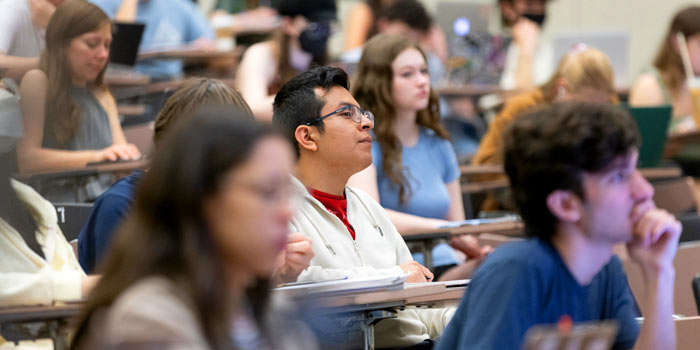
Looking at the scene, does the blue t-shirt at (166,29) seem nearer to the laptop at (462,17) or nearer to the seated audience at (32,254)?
the laptop at (462,17)

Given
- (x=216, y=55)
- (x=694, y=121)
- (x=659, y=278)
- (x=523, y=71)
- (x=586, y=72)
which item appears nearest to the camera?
(x=659, y=278)

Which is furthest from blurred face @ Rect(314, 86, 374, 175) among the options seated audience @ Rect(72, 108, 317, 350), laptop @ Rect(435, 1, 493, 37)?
laptop @ Rect(435, 1, 493, 37)

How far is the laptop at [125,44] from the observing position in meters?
4.27

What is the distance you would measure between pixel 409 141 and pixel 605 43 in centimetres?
305

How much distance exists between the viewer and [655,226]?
1614mm

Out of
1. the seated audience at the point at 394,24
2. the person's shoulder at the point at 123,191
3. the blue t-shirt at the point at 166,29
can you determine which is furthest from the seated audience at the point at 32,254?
the seated audience at the point at 394,24

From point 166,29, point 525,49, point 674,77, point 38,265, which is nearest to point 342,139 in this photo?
point 38,265

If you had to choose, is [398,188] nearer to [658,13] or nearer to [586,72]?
[586,72]

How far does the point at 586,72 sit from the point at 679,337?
2.50m

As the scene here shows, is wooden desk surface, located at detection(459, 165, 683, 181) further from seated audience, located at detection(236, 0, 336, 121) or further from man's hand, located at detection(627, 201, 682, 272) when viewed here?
man's hand, located at detection(627, 201, 682, 272)

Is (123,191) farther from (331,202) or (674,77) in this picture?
(674,77)

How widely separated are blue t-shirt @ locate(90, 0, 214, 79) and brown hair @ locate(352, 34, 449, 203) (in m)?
2.13

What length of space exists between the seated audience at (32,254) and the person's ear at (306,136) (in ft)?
2.11

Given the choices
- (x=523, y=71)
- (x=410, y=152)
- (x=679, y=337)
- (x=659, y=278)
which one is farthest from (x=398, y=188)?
(x=523, y=71)
